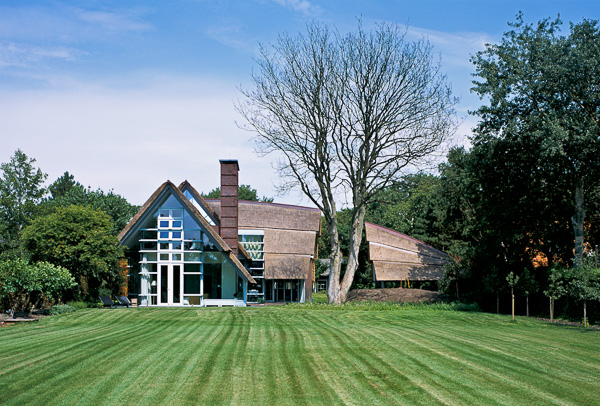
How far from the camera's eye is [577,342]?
671 inches

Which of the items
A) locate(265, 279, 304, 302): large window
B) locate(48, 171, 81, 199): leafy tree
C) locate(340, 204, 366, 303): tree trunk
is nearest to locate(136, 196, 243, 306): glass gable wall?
locate(340, 204, 366, 303): tree trunk

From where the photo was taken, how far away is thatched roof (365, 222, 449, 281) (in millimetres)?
42875

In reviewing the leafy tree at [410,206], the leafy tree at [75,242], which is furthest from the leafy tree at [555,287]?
the leafy tree at [75,242]

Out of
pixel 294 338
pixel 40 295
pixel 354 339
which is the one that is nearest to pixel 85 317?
pixel 40 295

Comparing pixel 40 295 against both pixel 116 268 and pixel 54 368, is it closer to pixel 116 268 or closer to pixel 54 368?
pixel 116 268

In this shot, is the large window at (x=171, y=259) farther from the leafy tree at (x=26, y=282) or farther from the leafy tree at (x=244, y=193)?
the leafy tree at (x=244, y=193)

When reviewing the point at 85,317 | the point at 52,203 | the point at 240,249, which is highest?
the point at 52,203

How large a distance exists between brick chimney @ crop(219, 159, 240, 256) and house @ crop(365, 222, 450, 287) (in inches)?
603

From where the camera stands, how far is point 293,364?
1219cm

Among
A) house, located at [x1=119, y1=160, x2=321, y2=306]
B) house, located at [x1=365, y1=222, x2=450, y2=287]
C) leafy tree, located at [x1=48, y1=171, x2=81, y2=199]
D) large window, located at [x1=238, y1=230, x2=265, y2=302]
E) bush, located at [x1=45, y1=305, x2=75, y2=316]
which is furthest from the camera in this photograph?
leafy tree, located at [x1=48, y1=171, x2=81, y2=199]

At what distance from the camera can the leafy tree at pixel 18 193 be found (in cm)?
5791

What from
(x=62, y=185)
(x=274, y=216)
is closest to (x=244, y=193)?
(x=62, y=185)

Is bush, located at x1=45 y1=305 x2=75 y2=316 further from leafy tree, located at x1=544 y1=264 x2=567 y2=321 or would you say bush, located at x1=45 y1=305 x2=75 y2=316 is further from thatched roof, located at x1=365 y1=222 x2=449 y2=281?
thatched roof, located at x1=365 y1=222 x2=449 y2=281

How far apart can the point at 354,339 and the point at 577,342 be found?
24.2ft
